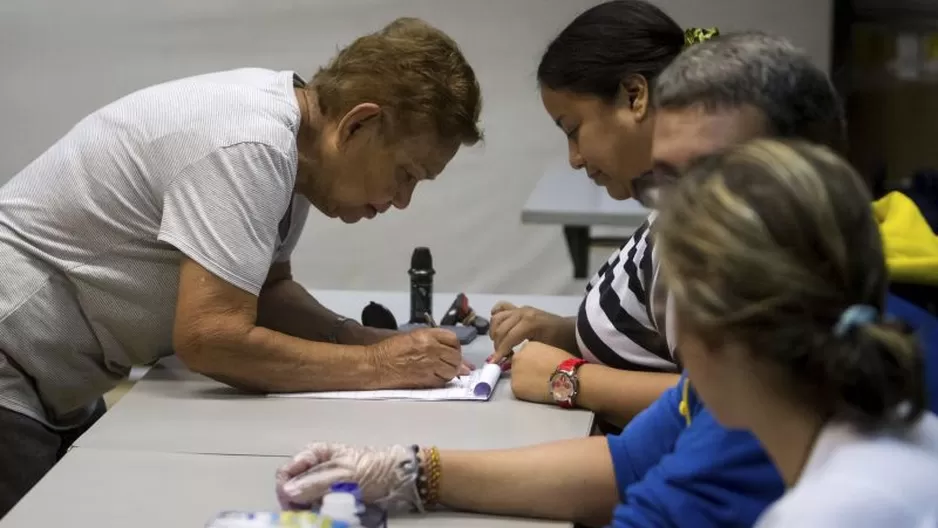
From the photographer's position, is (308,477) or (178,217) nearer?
(308,477)

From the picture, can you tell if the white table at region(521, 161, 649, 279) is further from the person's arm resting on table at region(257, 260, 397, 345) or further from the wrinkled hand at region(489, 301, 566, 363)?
the person's arm resting on table at region(257, 260, 397, 345)

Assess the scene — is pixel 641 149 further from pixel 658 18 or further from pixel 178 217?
pixel 178 217

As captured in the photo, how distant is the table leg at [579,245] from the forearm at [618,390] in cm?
200

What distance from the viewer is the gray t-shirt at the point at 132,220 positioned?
6.02 feet

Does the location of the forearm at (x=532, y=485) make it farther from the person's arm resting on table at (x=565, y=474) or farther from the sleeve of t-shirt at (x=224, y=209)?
Result: the sleeve of t-shirt at (x=224, y=209)

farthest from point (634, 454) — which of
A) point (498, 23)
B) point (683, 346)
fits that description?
point (498, 23)

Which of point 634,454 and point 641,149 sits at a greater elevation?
point 641,149

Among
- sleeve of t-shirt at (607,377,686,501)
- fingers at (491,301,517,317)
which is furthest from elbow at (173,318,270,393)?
sleeve of t-shirt at (607,377,686,501)

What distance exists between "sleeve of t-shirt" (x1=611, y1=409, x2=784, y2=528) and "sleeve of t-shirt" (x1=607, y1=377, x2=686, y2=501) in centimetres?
21

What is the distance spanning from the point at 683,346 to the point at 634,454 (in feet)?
1.80

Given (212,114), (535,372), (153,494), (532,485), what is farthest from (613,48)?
(153,494)

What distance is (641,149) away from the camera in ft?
6.36

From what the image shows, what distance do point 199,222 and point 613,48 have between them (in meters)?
0.74

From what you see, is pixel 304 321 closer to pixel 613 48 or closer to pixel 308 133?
pixel 308 133
